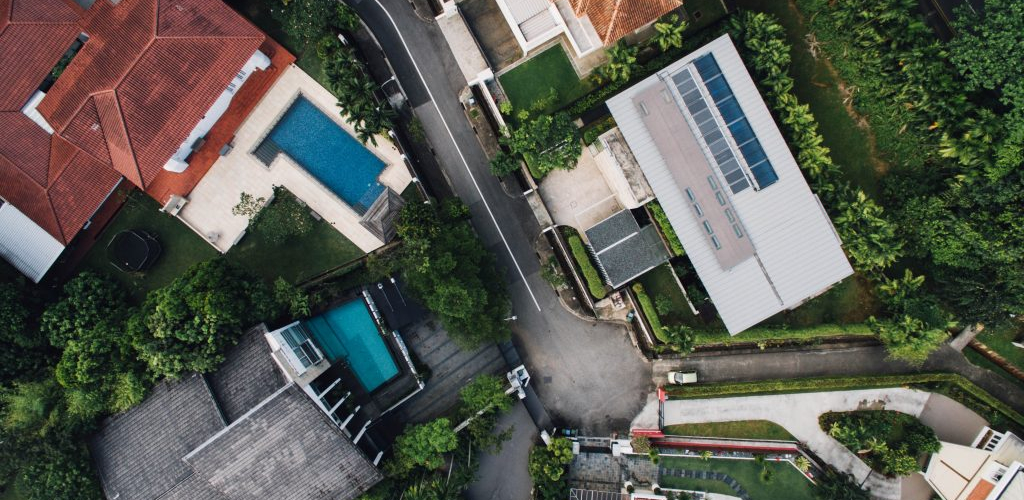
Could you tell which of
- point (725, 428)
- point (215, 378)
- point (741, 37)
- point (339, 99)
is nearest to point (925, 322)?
point (725, 428)

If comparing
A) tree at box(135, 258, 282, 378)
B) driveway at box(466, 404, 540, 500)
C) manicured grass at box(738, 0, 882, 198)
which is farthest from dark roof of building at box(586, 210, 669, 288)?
tree at box(135, 258, 282, 378)

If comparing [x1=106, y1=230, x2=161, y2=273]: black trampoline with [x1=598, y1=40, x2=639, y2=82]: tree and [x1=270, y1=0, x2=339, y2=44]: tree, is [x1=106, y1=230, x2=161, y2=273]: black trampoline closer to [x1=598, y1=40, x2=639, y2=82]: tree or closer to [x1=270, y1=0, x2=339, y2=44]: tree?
[x1=270, y1=0, x2=339, y2=44]: tree

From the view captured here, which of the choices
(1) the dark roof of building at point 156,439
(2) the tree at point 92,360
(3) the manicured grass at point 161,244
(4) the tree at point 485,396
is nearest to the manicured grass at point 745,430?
(4) the tree at point 485,396

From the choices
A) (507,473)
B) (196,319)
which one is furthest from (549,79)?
(507,473)

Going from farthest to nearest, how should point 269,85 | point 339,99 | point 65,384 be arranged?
point 269,85 → point 339,99 → point 65,384

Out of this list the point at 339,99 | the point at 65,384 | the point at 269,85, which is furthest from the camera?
the point at 269,85

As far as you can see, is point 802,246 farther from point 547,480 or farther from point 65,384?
point 65,384

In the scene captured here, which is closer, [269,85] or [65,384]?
[65,384]
